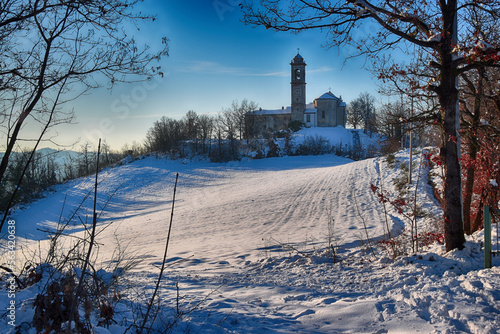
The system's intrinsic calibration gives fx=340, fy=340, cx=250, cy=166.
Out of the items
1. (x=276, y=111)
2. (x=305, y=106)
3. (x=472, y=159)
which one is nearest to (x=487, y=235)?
(x=472, y=159)

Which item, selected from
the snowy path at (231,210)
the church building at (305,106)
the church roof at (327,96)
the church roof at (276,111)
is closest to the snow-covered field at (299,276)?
the snowy path at (231,210)

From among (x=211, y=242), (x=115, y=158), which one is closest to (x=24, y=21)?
(x=211, y=242)

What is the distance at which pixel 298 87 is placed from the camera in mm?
67250

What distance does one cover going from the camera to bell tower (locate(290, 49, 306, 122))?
2611 inches

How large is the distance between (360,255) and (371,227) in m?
4.55

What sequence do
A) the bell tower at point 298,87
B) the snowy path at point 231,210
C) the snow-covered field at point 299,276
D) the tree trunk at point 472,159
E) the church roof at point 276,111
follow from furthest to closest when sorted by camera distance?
the church roof at point 276,111 → the bell tower at point 298,87 → the snowy path at point 231,210 → the tree trunk at point 472,159 → the snow-covered field at point 299,276

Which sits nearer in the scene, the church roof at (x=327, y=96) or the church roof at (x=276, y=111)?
the church roof at (x=327, y=96)

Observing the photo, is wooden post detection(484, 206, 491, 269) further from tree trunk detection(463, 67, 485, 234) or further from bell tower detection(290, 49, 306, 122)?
bell tower detection(290, 49, 306, 122)

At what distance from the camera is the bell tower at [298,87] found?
66.3 m

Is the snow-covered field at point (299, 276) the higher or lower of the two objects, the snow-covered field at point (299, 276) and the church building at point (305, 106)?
the lower

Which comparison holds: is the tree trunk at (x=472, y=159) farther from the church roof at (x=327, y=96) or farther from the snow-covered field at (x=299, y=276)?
the church roof at (x=327, y=96)

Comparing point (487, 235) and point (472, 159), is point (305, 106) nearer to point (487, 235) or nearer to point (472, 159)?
point (472, 159)

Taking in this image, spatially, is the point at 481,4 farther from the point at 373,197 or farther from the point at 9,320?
the point at 373,197

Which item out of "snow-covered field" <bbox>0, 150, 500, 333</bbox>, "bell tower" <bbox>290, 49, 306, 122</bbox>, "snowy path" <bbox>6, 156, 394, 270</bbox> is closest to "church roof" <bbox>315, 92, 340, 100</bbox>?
"bell tower" <bbox>290, 49, 306, 122</bbox>
